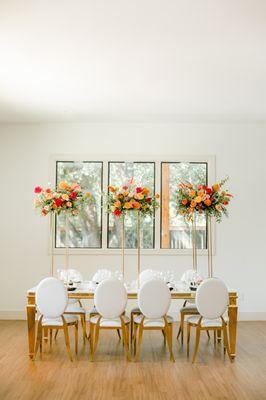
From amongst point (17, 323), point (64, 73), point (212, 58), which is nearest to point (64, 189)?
point (64, 73)

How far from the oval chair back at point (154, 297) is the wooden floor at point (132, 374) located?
556 mm

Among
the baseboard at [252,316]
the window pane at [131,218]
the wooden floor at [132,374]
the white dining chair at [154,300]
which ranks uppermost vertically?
the window pane at [131,218]

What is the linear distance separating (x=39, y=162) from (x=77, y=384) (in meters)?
4.53

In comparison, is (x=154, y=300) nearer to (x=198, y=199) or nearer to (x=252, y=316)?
(x=198, y=199)

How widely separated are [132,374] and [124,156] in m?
4.17

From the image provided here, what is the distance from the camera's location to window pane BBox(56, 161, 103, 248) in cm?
855

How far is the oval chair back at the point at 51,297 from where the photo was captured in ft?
18.7

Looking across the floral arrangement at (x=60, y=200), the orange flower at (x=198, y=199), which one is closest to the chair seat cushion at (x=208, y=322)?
the orange flower at (x=198, y=199)

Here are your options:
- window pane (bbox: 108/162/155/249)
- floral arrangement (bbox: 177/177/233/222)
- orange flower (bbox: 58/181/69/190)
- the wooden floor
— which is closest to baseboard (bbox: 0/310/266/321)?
window pane (bbox: 108/162/155/249)

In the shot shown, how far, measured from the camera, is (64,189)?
6379mm

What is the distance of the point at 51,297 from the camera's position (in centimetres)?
571

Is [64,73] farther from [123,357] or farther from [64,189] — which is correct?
[123,357]

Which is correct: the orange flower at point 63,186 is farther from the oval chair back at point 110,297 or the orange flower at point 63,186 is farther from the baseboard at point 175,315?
the baseboard at point 175,315

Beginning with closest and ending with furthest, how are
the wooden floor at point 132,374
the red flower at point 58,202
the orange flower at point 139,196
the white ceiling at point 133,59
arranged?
the white ceiling at point 133,59 < the wooden floor at point 132,374 < the orange flower at point 139,196 < the red flower at point 58,202
